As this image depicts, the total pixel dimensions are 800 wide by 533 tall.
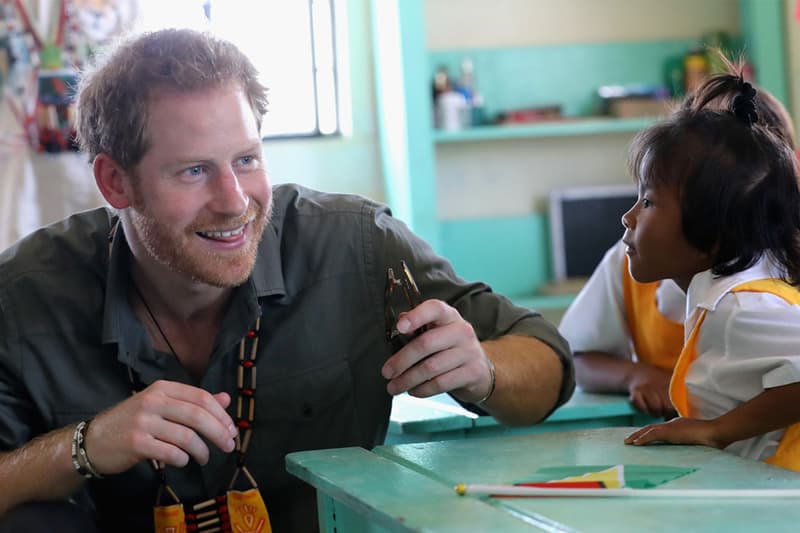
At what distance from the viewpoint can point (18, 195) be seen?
438 centimetres

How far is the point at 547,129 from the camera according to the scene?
464cm

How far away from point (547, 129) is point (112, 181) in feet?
9.58

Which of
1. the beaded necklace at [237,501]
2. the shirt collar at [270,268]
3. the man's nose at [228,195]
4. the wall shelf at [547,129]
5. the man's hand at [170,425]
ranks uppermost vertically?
the wall shelf at [547,129]

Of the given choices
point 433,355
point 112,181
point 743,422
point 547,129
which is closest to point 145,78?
point 112,181

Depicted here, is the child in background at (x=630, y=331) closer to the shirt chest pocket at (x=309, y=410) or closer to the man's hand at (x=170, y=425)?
the shirt chest pocket at (x=309, y=410)

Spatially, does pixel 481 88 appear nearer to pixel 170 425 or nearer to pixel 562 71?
pixel 562 71

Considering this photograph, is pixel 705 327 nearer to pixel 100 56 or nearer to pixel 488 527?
pixel 488 527

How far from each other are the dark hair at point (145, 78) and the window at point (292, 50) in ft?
9.17

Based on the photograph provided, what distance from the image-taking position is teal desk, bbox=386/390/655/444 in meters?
2.04

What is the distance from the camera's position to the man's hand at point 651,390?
7.05 ft

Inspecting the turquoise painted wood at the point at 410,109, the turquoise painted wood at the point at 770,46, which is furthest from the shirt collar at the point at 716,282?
the turquoise painted wood at the point at 770,46

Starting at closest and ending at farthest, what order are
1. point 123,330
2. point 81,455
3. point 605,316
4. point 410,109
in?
point 81,455 → point 123,330 → point 605,316 → point 410,109

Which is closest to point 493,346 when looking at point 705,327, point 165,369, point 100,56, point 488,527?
point 705,327

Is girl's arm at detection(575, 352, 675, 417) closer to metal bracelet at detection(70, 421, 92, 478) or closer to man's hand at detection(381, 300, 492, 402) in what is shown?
man's hand at detection(381, 300, 492, 402)
